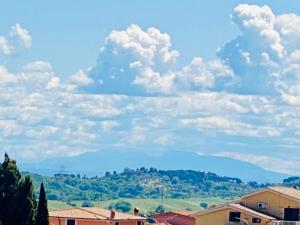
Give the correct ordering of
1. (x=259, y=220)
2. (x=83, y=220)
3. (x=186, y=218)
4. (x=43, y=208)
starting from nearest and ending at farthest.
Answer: (x=43, y=208) → (x=259, y=220) → (x=83, y=220) → (x=186, y=218)

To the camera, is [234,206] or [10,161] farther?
[234,206]

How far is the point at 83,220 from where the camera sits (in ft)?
391

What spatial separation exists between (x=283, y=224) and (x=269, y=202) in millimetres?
5172

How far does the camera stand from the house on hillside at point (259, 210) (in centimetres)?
11100

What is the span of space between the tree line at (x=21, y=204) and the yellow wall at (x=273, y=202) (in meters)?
32.0

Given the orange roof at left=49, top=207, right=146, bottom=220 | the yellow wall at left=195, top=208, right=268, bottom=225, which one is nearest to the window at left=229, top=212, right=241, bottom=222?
the yellow wall at left=195, top=208, right=268, bottom=225

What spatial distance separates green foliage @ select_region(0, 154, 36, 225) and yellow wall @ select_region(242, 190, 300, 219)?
3281cm

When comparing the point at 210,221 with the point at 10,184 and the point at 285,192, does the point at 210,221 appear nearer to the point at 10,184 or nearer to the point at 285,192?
the point at 285,192

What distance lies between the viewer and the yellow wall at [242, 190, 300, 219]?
375 feet

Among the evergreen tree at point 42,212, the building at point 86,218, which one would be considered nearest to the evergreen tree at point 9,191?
the evergreen tree at point 42,212

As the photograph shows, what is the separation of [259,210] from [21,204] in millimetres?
34026

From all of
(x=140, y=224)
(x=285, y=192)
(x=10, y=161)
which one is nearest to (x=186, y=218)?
(x=140, y=224)

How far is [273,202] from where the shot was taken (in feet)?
378

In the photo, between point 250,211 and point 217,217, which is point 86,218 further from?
point 250,211
